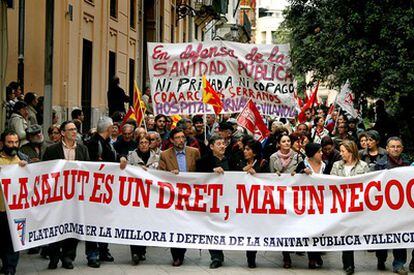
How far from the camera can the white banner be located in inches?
396

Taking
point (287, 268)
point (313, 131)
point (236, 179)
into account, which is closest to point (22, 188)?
point (236, 179)

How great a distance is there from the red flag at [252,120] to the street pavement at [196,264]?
92.9 inches

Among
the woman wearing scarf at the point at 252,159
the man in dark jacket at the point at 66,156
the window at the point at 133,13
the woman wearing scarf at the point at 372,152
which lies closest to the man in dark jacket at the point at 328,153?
the woman wearing scarf at the point at 372,152

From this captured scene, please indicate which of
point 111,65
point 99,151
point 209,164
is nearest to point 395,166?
point 209,164

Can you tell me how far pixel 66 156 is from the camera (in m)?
10.2

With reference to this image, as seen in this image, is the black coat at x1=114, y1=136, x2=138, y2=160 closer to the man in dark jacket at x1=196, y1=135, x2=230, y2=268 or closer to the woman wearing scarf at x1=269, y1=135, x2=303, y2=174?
the man in dark jacket at x1=196, y1=135, x2=230, y2=268

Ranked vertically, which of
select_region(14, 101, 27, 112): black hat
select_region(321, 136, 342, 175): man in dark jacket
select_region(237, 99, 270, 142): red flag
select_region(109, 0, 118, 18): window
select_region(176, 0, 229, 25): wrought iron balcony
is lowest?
select_region(321, 136, 342, 175): man in dark jacket

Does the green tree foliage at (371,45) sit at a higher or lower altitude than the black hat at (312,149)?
higher

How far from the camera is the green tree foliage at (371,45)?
56.4 feet

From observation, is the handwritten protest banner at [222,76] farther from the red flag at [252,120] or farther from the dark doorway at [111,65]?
the dark doorway at [111,65]

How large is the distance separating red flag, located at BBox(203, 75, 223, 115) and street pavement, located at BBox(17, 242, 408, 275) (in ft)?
9.61

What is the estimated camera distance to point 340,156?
11.1 meters

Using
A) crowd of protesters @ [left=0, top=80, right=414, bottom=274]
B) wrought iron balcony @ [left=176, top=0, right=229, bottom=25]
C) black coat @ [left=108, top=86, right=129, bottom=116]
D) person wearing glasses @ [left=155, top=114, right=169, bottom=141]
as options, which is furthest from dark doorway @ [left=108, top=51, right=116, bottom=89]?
crowd of protesters @ [left=0, top=80, right=414, bottom=274]

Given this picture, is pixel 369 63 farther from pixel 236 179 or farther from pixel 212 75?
pixel 236 179
